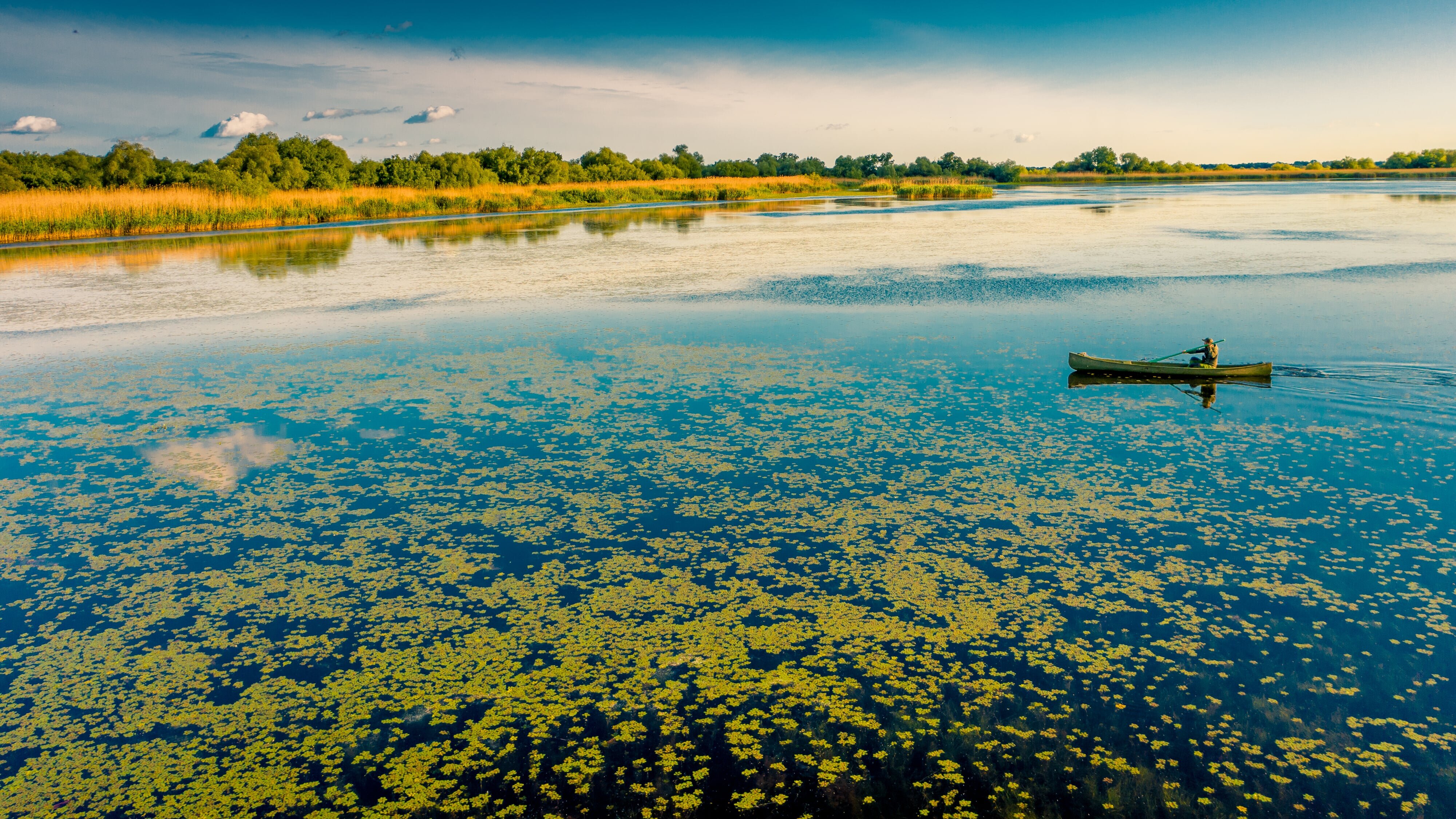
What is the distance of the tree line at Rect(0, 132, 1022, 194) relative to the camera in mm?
45344

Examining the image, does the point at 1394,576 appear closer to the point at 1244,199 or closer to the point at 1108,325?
the point at 1108,325

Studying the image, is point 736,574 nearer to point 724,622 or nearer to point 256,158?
point 724,622

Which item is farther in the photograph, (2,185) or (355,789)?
(2,185)

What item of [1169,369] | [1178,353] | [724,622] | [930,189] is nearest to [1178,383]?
[1169,369]

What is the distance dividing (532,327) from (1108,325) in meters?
9.13

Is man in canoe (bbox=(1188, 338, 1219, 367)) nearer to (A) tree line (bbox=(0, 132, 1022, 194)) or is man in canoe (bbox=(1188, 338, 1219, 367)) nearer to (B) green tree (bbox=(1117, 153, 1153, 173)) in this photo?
(A) tree line (bbox=(0, 132, 1022, 194))

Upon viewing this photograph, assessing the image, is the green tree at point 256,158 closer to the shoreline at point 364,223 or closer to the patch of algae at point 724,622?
the shoreline at point 364,223

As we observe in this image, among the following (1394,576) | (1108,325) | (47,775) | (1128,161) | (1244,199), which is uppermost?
(1128,161)

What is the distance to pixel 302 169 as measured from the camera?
5591 cm

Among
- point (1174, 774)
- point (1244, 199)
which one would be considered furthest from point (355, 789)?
point (1244, 199)

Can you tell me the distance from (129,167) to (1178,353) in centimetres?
5477

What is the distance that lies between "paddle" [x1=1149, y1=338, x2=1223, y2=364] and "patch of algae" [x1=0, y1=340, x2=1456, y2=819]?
1599 mm

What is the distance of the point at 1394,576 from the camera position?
17.3 ft

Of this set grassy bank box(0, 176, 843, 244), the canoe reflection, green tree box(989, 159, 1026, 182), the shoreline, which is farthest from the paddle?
green tree box(989, 159, 1026, 182)
